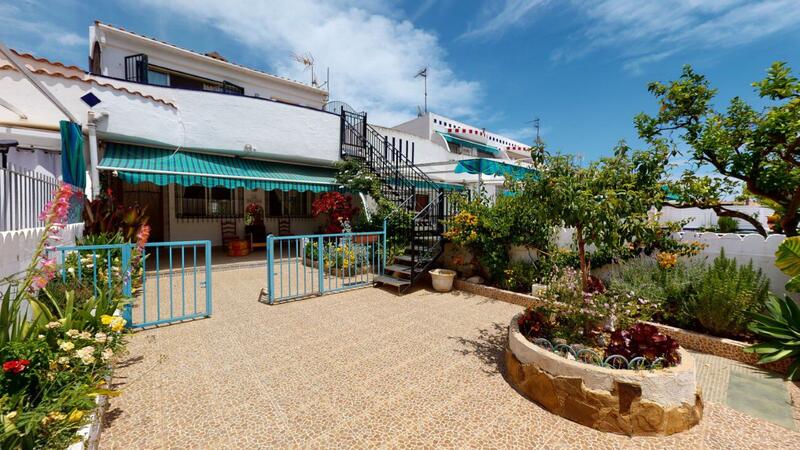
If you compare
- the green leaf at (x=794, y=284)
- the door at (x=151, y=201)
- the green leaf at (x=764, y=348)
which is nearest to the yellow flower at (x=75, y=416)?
the green leaf at (x=764, y=348)

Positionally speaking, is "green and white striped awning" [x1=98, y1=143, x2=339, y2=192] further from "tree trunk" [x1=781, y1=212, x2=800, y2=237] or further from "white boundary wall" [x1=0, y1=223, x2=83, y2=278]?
"tree trunk" [x1=781, y1=212, x2=800, y2=237]

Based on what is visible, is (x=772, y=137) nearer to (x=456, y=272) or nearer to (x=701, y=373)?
(x=701, y=373)

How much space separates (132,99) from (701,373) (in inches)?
590

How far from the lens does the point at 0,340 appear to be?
2715mm

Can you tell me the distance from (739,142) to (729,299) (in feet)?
12.9

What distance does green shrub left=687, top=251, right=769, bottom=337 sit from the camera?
5.30 metres

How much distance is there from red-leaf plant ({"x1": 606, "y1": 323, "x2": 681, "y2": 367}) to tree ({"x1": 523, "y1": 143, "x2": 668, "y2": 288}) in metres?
1.05

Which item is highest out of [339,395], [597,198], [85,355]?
[597,198]

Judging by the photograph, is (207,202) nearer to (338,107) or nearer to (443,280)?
(338,107)

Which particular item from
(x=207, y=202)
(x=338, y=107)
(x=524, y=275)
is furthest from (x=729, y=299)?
(x=207, y=202)

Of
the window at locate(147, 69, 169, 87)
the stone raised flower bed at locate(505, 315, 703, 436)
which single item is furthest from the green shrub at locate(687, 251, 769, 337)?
the window at locate(147, 69, 169, 87)

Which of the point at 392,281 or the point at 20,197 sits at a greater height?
the point at 20,197

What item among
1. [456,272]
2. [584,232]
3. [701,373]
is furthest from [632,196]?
[456,272]

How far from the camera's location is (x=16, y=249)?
4062mm
